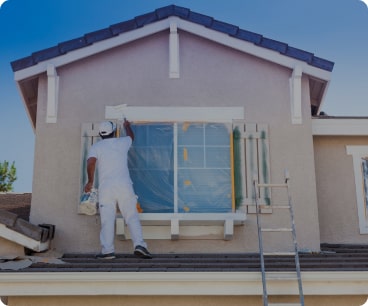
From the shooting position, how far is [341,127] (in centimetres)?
794

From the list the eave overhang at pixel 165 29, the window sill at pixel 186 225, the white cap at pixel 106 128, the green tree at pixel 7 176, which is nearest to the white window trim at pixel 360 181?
the eave overhang at pixel 165 29

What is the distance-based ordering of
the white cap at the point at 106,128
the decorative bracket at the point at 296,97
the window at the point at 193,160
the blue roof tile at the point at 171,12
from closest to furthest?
the white cap at the point at 106,128 → the window at the point at 193,160 → the decorative bracket at the point at 296,97 → the blue roof tile at the point at 171,12

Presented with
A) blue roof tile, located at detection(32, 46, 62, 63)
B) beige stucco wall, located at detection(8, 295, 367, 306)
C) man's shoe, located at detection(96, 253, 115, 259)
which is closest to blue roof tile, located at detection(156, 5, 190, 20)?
blue roof tile, located at detection(32, 46, 62, 63)

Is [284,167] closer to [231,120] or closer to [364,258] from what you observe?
[231,120]

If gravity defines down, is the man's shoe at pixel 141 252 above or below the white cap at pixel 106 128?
below

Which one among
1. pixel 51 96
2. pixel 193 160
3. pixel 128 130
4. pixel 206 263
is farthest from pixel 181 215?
pixel 51 96

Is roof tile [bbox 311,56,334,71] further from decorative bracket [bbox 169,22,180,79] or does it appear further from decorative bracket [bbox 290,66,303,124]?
decorative bracket [bbox 169,22,180,79]

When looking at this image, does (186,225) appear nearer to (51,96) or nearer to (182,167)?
(182,167)

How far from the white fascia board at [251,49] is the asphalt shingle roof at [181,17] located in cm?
5

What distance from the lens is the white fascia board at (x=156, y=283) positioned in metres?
5.68

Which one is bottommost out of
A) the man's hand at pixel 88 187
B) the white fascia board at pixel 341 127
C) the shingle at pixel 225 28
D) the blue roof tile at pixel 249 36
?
the man's hand at pixel 88 187

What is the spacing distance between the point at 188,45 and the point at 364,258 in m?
3.75

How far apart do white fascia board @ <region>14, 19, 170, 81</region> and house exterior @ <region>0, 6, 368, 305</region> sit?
1 cm

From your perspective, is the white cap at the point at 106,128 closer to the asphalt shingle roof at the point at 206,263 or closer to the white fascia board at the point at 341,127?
the asphalt shingle roof at the point at 206,263
